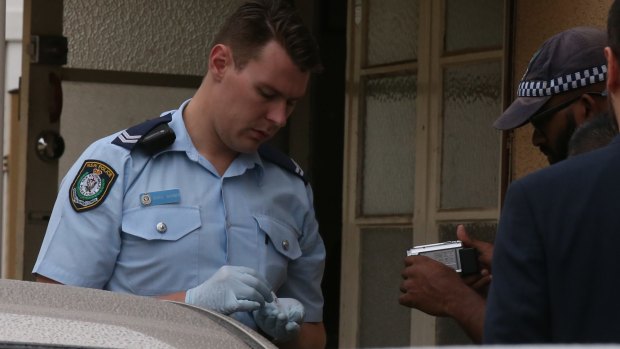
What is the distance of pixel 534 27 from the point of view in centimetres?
443

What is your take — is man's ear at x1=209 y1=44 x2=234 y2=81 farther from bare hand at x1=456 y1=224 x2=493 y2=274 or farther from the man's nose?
bare hand at x1=456 y1=224 x2=493 y2=274

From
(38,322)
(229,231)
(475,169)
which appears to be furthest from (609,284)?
(475,169)

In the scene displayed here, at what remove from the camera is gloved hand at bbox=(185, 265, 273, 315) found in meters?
2.92

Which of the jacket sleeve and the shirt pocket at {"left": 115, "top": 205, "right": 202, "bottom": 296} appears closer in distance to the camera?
the jacket sleeve

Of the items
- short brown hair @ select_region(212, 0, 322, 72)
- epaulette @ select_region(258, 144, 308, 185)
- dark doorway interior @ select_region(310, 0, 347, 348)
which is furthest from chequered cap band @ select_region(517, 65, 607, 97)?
dark doorway interior @ select_region(310, 0, 347, 348)

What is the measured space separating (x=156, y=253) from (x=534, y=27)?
180cm

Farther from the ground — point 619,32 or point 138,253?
point 619,32

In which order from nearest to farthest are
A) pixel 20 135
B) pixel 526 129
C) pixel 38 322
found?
pixel 38 322
pixel 526 129
pixel 20 135

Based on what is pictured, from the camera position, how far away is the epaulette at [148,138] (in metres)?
3.17

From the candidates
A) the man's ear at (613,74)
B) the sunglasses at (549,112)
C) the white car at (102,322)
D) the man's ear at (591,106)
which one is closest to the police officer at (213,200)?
the sunglasses at (549,112)

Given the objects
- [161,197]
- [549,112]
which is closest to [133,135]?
[161,197]

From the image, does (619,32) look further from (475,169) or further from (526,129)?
(475,169)

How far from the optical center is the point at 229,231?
3.17 meters

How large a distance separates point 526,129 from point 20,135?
208 centimetres
